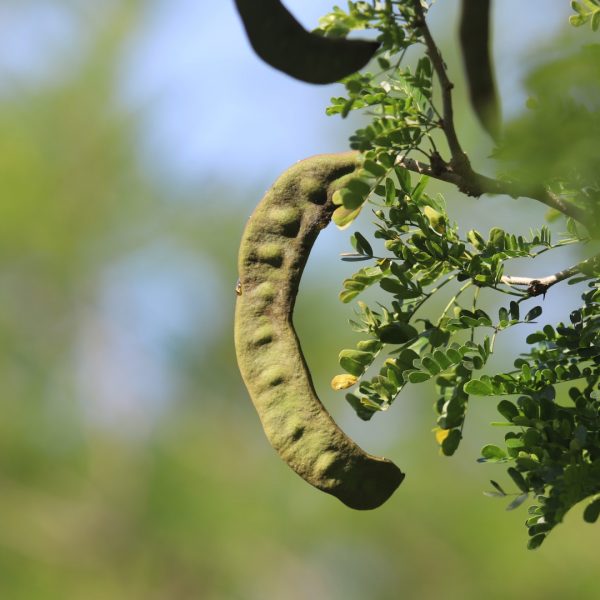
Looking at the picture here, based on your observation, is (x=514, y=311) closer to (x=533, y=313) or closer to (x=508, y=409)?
(x=533, y=313)

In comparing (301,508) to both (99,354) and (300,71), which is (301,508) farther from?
(300,71)

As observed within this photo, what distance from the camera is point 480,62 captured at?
4.24ft

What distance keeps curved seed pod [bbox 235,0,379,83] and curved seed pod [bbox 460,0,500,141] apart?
0.72 ft

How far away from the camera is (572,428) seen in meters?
1.61

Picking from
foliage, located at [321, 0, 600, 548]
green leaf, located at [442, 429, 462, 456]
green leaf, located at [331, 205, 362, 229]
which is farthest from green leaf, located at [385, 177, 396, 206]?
green leaf, located at [442, 429, 462, 456]

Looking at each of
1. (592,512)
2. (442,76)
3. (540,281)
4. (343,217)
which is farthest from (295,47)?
(592,512)

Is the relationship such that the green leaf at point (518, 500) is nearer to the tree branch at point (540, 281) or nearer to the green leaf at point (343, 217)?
the tree branch at point (540, 281)

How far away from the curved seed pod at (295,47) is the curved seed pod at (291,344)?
0.40 m

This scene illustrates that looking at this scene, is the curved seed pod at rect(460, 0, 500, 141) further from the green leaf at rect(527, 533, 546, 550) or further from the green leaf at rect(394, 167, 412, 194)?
the green leaf at rect(527, 533, 546, 550)

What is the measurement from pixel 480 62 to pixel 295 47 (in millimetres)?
316

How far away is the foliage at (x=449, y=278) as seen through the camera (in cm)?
154

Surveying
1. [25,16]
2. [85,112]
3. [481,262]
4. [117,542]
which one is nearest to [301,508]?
[117,542]

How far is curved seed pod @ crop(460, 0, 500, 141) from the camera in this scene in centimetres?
126

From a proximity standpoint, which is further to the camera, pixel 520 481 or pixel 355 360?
pixel 355 360
